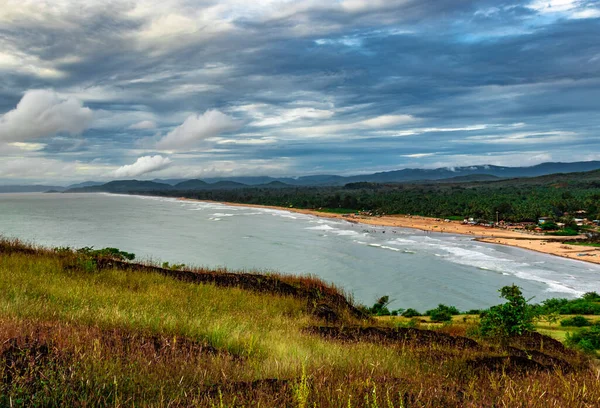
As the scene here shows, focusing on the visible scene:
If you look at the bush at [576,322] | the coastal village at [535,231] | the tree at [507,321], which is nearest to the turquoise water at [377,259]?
the coastal village at [535,231]

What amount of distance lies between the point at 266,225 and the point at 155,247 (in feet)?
108

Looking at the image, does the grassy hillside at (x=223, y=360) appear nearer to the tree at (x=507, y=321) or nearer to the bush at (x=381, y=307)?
the tree at (x=507, y=321)

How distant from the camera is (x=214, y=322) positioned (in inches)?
306

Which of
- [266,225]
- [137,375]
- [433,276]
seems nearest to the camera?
[137,375]

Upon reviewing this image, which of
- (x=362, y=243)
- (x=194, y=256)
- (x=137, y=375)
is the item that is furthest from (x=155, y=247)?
(x=137, y=375)

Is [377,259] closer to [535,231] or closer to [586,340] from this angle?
[586,340]

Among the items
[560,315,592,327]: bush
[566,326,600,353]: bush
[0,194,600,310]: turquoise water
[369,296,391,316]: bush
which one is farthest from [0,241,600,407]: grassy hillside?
[0,194,600,310]: turquoise water

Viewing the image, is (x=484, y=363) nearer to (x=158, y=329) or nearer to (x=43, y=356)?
(x=158, y=329)

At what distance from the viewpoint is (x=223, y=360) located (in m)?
5.19

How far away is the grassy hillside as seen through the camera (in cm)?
377

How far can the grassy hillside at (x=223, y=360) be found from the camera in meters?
3.77

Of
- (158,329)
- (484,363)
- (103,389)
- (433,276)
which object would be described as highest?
(103,389)

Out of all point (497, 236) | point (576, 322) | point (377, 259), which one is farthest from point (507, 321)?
point (497, 236)

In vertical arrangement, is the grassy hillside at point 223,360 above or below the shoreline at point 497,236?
above
